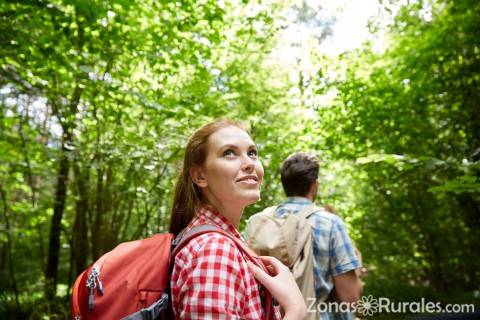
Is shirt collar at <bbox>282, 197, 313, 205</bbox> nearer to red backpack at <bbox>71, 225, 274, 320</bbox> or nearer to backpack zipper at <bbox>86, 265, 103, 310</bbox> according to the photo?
red backpack at <bbox>71, 225, 274, 320</bbox>

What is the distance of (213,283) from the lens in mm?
1054

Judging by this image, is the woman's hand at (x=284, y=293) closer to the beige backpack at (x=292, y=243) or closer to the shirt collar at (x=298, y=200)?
the beige backpack at (x=292, y=243)

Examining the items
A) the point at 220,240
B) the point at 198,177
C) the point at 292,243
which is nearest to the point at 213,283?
the point at 220,240

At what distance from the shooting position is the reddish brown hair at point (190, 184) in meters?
1.52

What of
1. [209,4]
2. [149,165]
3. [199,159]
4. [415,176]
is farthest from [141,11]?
[415,176]

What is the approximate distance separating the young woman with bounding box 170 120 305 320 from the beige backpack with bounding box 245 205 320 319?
1.09 m

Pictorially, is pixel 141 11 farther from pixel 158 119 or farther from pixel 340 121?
pixel 340 121

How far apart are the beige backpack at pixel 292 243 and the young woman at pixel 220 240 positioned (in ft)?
3.56

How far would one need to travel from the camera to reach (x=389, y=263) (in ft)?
35.7

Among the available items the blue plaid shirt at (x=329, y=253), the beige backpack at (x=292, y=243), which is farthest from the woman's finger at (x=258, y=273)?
the blue plaid shirt at (x=329, y=253)

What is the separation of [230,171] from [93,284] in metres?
0.59

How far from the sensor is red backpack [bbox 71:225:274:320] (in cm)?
107

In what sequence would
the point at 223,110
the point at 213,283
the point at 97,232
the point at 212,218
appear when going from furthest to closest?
the point at 97,232
the point at 223,110
the point at 212,218
the point at 213,283

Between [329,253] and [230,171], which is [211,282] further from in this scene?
[329,253]
